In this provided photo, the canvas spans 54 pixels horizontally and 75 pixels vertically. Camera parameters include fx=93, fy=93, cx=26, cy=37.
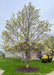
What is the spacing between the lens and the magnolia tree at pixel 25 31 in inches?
391

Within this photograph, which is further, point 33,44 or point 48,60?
point 48,60

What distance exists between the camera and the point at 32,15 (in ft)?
34.9

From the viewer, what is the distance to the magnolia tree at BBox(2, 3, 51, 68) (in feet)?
32.6

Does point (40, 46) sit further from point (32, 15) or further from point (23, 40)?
point (32, 15)

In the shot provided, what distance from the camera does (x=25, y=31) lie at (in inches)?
410

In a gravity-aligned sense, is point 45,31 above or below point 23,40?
above

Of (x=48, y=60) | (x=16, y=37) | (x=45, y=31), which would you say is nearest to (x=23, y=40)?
(x=16, y=37)

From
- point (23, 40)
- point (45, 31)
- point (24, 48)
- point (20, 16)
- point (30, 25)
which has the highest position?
point (20, 16)

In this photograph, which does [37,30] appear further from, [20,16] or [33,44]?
[20,16]

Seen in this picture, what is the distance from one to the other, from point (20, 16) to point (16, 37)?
244cm

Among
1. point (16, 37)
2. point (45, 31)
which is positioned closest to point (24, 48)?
point (16, 37)

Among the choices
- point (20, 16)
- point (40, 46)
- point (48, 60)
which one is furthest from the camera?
point (48, 60)

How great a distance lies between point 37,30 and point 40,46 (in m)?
1.82

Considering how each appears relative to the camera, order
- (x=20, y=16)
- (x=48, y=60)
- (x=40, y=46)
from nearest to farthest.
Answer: (x=40, y=46)
(x=20, y=16)
(x=48, y=60)
